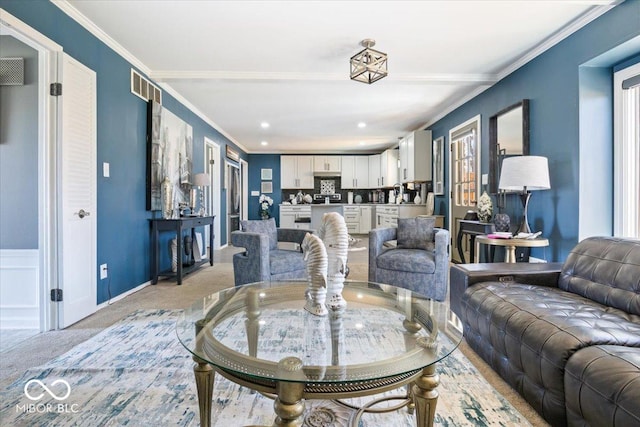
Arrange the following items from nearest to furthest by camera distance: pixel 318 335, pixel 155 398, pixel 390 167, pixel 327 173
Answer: pixel 318 335 < pixel 155 398 < pixel 390 167 < pixel 327 173

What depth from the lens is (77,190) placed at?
260cm

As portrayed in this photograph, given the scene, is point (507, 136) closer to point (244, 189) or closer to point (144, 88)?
point (144, 88)

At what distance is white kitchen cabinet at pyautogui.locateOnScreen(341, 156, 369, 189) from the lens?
942 centimetres

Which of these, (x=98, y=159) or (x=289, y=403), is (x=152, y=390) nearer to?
(x=289, y=403)

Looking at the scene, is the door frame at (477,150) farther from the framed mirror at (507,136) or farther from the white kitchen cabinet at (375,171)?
the white kitchen cabinet at (375,171)

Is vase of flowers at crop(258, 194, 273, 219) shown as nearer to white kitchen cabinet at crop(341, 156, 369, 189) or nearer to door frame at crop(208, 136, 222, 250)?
white kitchen cabinet at crop(341, 156, 369, 189)

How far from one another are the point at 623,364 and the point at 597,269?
101cm

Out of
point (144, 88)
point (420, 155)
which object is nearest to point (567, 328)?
point (144, 88)

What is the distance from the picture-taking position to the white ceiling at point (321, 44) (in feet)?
8.34

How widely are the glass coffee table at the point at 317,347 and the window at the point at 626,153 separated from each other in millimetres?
2123

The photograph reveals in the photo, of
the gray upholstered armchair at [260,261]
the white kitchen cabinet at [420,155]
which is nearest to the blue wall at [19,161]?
the gray upholstered armchair at [260,261]

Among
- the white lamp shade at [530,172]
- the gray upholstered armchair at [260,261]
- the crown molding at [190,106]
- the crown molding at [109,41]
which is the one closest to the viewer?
the crown molding at [109,41]

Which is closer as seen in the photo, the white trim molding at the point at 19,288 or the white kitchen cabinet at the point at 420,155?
the white trim molding at the point at 19,288

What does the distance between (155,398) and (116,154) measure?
8.10 ft
